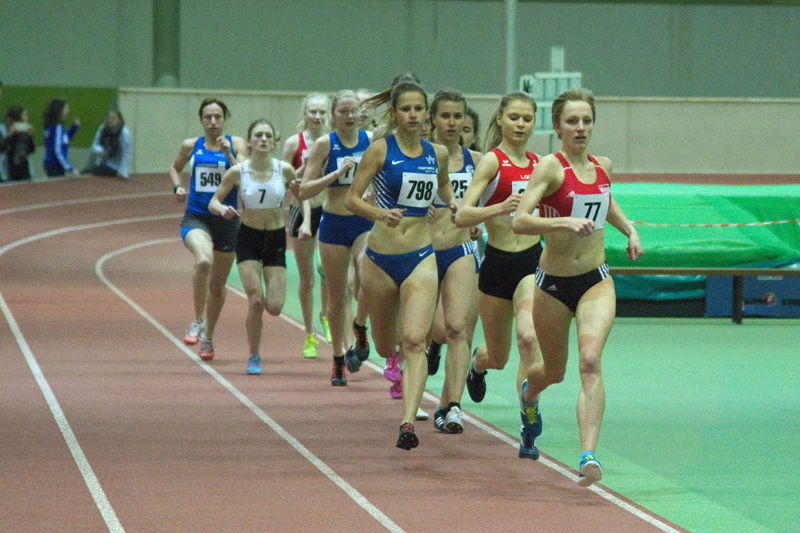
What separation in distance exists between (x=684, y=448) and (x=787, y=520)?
193 cm

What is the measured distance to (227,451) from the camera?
8.50 meters

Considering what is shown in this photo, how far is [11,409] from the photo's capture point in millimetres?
9984

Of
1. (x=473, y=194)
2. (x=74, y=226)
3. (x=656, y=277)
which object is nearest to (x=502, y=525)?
(x=473, y=194)

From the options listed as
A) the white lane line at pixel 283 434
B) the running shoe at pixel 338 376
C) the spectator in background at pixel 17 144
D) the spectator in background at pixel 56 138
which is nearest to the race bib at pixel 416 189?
the white lane line at pixel 283 434

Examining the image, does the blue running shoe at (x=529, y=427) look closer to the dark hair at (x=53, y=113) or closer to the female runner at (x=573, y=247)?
the female runner at (x=573, y=247)

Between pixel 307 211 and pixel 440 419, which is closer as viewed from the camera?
pixel 440 419

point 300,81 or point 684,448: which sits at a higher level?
point 300,81

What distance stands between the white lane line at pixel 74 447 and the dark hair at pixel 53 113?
677 inches

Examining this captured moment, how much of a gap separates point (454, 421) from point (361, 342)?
2.13m

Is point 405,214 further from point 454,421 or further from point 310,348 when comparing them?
point 310,348

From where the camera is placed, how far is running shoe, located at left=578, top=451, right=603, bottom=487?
6906mm

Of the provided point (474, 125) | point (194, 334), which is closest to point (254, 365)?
point (194, 334)

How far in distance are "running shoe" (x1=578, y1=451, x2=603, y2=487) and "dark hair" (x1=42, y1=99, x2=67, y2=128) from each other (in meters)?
25.3

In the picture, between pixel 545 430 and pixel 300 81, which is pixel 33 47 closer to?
pixel 300 81
